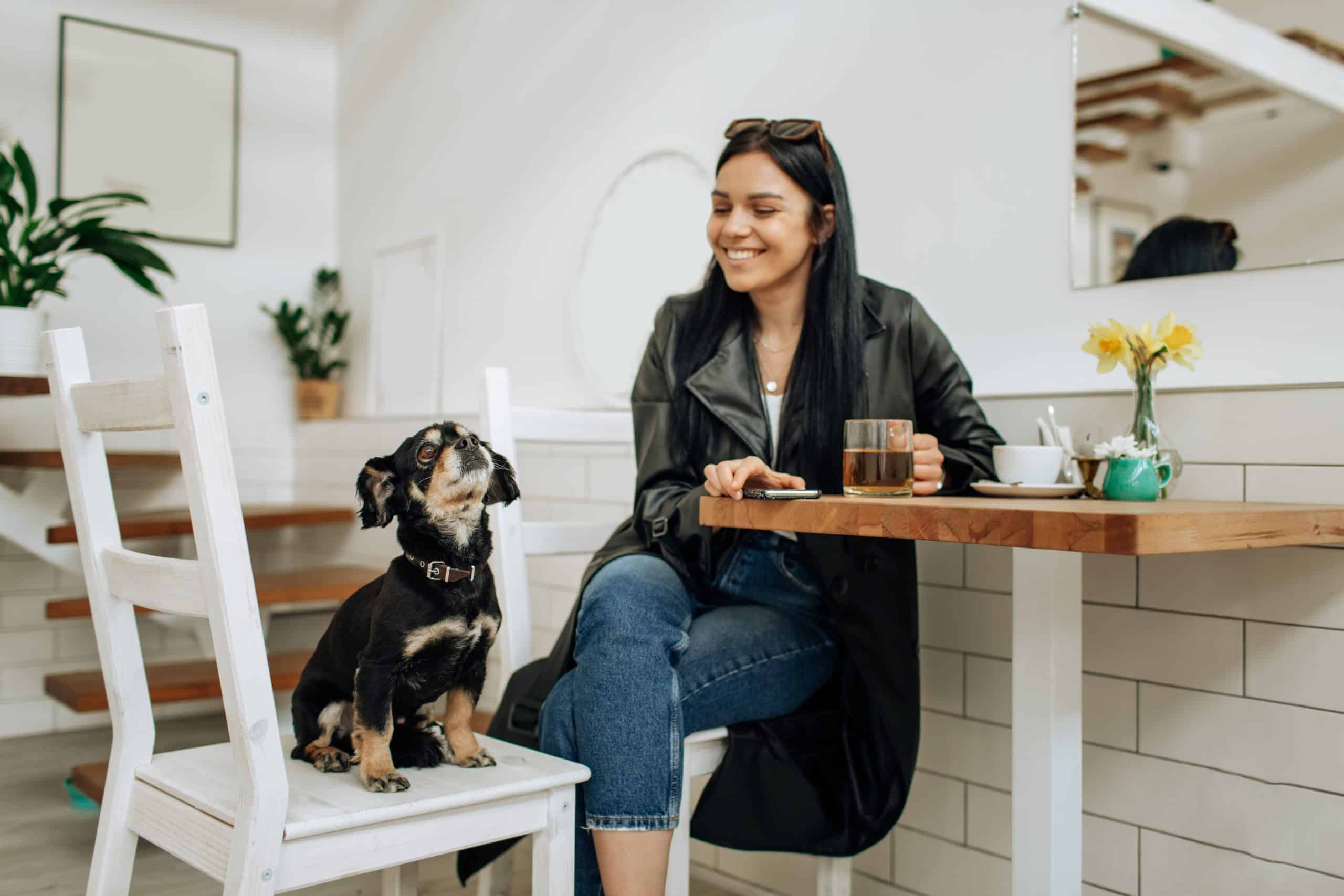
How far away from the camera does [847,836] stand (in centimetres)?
171

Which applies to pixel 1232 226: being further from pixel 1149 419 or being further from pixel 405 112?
pixel 405 112

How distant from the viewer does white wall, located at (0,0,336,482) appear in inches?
140

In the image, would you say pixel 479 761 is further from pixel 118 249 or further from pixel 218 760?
pixel 118 249

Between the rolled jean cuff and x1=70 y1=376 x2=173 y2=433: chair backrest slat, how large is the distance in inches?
26.9

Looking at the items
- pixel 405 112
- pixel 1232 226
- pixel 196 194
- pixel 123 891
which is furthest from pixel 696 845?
pixel 196 194

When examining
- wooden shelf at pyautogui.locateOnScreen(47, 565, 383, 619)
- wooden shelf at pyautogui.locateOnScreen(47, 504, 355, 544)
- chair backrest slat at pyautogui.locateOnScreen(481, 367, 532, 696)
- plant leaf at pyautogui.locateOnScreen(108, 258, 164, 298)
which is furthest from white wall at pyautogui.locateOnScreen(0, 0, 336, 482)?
wooden shelf at pyautogui.locateOnScreen(47, 565, 383, 619)

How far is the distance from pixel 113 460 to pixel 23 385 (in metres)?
1.01

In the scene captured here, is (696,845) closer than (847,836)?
No

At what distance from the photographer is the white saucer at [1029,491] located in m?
1.48

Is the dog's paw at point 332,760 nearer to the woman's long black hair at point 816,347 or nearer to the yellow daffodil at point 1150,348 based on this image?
the woman's long black hair at point 816,347

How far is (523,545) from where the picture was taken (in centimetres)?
197

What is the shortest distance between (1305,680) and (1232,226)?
2.29ft

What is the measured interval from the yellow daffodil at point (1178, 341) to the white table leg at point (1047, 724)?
39 cm

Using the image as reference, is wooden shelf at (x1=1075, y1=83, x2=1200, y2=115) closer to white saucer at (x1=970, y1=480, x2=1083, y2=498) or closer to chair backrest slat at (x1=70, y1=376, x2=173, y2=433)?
white saucer at (x1=970, y1=480, x2=1083, y2=498)
